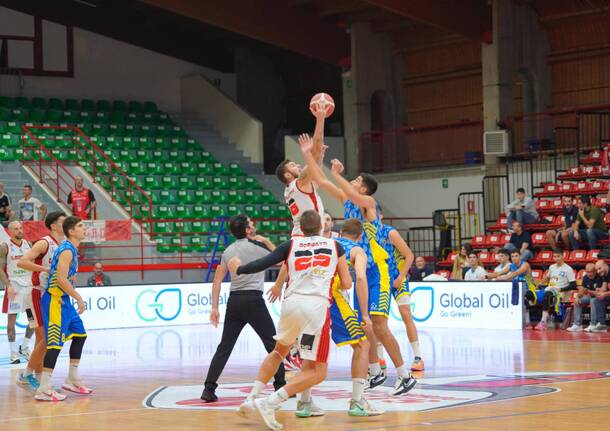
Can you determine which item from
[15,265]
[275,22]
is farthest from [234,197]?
[15,265]

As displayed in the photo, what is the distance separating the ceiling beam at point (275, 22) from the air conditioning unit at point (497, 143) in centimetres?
648

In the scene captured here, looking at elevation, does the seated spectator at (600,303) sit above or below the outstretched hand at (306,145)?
below

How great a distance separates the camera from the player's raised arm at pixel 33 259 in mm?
11930

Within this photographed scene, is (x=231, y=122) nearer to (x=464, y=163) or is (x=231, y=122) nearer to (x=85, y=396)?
(x=464, y=163)

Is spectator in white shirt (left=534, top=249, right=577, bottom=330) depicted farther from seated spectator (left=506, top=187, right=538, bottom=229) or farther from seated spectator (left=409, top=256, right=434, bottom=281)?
seated spectator (left=506, top=187, right=538, bottom=229)

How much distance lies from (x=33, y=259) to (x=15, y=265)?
Answer: 4.43m

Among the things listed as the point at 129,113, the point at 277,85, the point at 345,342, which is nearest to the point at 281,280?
the point at 345,342

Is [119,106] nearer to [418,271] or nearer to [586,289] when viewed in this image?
[418,271]

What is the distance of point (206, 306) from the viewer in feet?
81.1

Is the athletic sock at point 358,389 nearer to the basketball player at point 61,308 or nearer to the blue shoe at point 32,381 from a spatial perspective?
the basketball player at point 61,308

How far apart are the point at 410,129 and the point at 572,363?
60.9 ft

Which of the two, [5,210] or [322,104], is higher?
[322,104]

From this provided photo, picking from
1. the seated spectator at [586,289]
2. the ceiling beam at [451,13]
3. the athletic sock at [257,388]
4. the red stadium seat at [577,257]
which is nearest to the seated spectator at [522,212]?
the red stadium seat at [577,257]

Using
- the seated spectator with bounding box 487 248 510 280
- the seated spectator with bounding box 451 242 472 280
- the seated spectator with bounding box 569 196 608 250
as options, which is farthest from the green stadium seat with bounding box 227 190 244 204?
the seated spectator with bounding box 569 196 608 250
